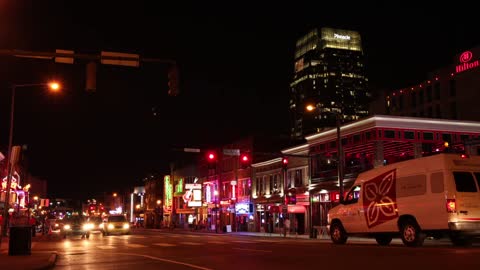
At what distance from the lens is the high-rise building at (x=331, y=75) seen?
603 ft

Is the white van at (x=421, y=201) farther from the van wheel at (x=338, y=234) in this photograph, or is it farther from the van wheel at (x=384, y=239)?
the van wheel at (x=338, y=234)

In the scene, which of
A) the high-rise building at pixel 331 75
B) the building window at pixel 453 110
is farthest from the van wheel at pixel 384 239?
the high-rise building at pixel 331 75

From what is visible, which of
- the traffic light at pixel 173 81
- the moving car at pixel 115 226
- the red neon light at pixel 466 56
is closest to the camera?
the traffic light at pixel 173 81

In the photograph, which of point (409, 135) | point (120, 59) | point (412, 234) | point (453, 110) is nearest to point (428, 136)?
point (409, 135)

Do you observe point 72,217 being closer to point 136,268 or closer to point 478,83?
point 136,268

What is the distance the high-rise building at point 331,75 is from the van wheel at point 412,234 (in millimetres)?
161481

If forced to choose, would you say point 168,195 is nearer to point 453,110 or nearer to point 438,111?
point 438,111

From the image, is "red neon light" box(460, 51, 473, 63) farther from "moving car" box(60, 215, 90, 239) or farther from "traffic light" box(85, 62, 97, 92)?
"traffic light" box(85, 62, 97, 92)

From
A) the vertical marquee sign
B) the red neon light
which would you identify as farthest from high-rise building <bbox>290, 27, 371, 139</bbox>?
the red neon light

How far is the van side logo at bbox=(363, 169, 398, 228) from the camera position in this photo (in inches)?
829

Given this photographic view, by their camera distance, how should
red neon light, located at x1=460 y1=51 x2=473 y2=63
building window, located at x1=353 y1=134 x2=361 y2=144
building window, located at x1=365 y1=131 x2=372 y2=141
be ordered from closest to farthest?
1. building window, located at x1=365 y1=131 x2=372 y2=141
2. building window, located at x1=353 y1=134 x2=361 y2=144
3. red neon light, located at x1=460 y1=51 x2=473 y2=63

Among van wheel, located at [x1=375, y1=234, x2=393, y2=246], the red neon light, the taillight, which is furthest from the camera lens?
the red neon light

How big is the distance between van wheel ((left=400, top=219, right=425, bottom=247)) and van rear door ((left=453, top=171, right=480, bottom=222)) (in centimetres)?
172

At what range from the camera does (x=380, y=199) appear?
21.7 m
